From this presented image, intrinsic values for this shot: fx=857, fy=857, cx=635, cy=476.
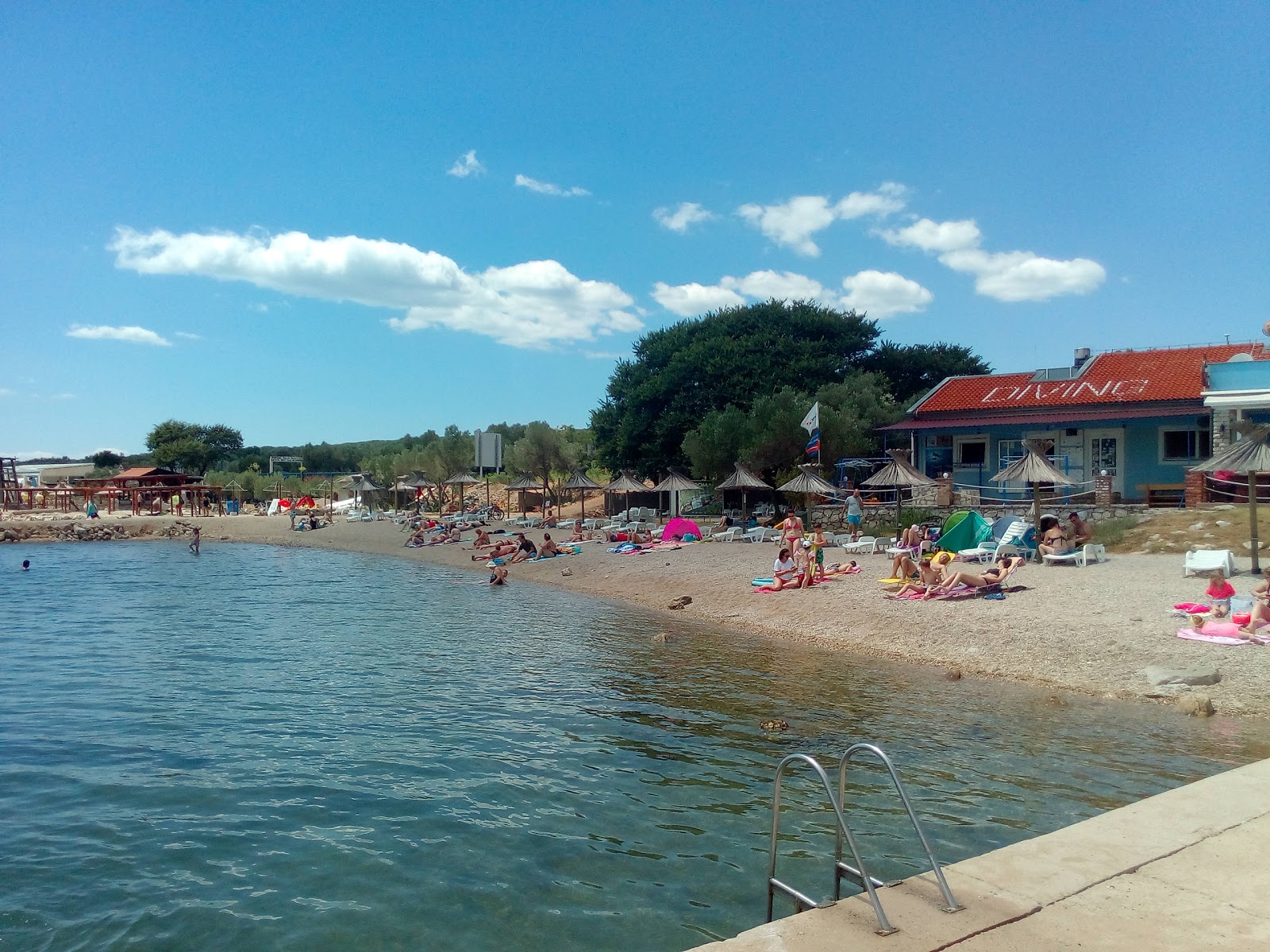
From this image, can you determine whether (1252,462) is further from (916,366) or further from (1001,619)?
(916,366)

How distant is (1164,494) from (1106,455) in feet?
7.90

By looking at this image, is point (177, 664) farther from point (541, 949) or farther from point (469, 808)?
point (541, 949)

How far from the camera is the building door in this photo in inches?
1062

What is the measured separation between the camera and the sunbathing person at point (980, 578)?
50.8 ft

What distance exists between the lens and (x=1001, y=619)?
14.1m

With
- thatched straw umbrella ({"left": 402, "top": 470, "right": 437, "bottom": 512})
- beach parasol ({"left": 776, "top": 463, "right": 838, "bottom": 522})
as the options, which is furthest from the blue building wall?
thatched straw umbrella ({"left": 402, "top": 470, "right": 437, "bottom": 512})

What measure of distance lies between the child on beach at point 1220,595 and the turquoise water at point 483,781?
2980 millimetres

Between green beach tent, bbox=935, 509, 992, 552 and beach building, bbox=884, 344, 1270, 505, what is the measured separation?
227 inches

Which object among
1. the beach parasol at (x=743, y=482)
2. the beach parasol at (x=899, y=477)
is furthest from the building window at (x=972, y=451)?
the beach parasol at (x=899, y=477)

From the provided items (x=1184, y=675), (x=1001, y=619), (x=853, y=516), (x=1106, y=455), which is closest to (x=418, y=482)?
(x=853, y=516)

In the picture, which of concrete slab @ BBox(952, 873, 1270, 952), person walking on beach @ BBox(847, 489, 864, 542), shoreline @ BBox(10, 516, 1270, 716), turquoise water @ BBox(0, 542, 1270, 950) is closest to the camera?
concrete slab @ BBox(952, 873, 1270, 952)

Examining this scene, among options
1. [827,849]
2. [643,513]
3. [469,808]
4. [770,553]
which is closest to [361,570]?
[643,513]

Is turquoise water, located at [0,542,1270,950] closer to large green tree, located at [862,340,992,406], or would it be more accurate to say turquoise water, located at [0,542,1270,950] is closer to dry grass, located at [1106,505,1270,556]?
dry grass, located at [1106,505,1270,556]

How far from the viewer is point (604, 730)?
10.3 meters
